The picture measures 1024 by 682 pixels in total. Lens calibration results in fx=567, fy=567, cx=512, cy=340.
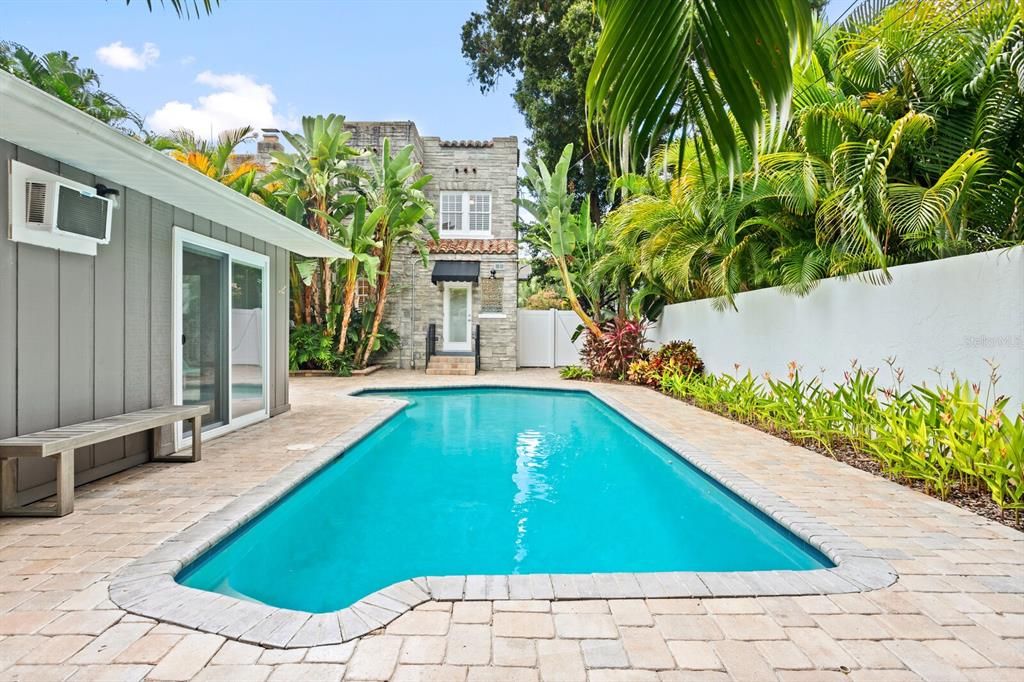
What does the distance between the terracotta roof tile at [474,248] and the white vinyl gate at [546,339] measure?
2.12 meters

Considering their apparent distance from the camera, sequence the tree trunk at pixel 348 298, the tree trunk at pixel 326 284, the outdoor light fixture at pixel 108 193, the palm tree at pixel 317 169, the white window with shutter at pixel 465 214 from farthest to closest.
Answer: the white window with shutter at pixel 465 214 → the tree trunk at pixel 326 284 → the tree trunk at pixel 348 298 → the palm tree at pixel 317 169 → the outdoor light fixture at pixel 108 193

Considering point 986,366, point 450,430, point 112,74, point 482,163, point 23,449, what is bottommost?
point 450,430

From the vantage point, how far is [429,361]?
53.4 ft

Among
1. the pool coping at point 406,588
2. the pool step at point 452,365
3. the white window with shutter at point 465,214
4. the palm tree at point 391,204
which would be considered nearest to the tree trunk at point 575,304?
the palm tree at point 391,204

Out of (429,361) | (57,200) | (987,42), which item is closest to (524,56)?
(429,361)

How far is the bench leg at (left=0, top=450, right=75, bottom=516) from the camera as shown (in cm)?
398

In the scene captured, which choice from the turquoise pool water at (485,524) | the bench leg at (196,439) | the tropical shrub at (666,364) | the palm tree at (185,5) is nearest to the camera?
the palm tree at (185,5)

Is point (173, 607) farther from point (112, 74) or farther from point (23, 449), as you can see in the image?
point (112, 74)

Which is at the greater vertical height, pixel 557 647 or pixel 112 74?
pixel 112 74

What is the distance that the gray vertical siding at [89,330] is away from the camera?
13.8 ft

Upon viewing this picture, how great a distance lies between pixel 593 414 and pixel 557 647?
813cm

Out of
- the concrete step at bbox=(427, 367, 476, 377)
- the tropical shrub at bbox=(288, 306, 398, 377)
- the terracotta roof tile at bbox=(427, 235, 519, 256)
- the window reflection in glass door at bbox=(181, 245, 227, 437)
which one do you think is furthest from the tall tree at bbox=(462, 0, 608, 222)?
the window reflection in glass door at bbox=(181, 245, 227, 437)

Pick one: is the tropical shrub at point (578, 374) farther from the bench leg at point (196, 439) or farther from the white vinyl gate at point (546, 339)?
the bench leg at point (196, 439)

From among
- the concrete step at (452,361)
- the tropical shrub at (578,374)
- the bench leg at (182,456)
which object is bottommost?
the bench leg at (182,456)
